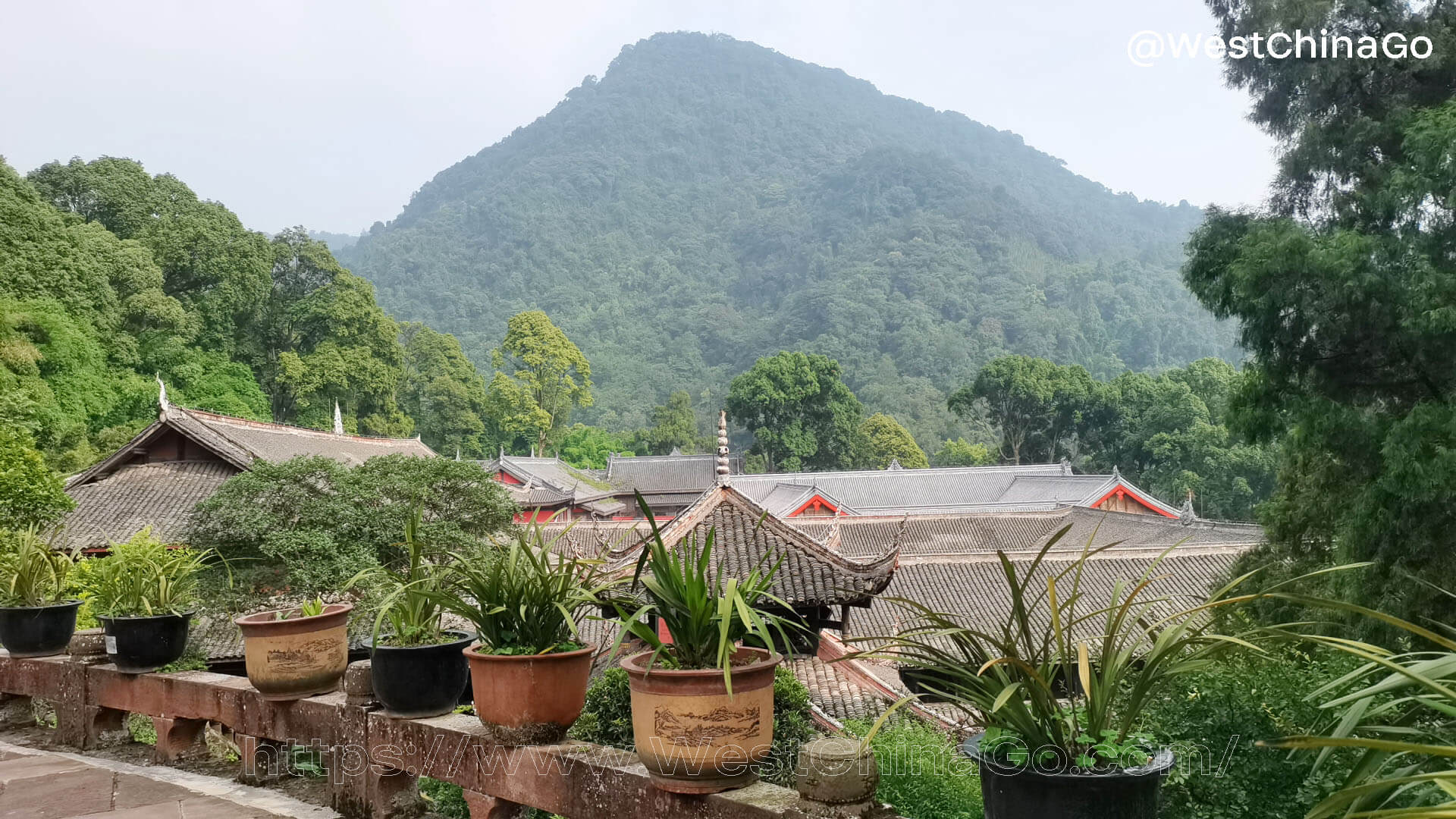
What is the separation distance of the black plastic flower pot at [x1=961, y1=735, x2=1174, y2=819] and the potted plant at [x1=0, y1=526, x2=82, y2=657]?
15.4 feet

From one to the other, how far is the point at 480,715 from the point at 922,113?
639 feet

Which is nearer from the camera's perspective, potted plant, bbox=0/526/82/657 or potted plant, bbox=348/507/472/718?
potted plant, bbox=348/507/472/718

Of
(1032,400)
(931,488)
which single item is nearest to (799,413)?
(1032,400)

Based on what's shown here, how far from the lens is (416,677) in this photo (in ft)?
9.68

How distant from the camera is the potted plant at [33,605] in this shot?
15.0ft

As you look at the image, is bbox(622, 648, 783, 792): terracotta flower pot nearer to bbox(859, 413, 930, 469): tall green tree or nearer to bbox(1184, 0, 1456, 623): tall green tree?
bbox(1184, 0, 1456, 623): tall green tree

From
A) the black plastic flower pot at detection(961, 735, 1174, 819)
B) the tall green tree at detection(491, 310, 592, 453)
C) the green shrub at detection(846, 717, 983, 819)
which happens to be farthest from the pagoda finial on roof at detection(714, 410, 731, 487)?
the tall green tree at detection(491, 310, 592, 453)

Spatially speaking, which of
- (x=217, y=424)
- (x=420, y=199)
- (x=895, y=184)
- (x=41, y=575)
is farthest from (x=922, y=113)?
(x=41, y=575)

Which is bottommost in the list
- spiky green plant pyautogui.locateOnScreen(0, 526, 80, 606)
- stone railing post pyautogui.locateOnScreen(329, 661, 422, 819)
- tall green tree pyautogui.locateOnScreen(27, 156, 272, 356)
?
stone railing post pyautogui.locateOnScreen(329, 661, 422, 819)

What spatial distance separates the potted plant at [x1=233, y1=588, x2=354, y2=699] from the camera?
3.33 m

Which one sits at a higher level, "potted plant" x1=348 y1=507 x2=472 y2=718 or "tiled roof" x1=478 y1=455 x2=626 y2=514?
"potted plant" x1=348 y1=507 x2=472 y2=718

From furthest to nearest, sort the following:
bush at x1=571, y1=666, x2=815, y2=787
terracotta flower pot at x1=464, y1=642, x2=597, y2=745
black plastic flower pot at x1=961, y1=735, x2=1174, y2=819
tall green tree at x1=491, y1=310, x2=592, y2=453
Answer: tall green tree at x1=491, y1=310, x2=592, y2=453 → bush at x1=571, y1=666, x2=815, y2=787 → terracotta flower pot at x1=464, y1=642, x2=597, y2=745 → black plastic flower pot at x1=961, y1=735, x2=1174, y2=819

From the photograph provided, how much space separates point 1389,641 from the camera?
7.14m

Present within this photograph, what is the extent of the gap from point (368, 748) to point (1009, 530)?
2640 centimetres
